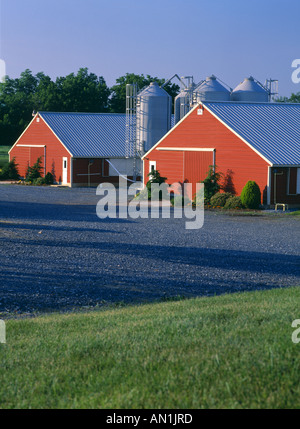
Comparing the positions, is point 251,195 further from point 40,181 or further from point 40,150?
point 40,150

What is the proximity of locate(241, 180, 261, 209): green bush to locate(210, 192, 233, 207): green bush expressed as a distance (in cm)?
132

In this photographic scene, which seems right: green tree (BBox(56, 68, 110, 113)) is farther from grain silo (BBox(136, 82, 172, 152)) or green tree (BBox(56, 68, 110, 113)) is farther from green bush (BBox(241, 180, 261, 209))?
green bush (BBox(241, 180, 261, 209))

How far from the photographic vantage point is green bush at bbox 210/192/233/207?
3328 centimetres

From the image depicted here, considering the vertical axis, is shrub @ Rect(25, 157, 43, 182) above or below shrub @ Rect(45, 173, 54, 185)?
above

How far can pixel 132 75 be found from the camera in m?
92.1

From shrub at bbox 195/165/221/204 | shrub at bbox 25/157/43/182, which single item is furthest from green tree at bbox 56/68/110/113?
shrub at bbox 195/165/221/204

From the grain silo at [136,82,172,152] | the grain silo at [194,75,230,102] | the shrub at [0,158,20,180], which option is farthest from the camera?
the shrub at [0,158,20,180]

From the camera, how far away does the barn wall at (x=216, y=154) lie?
110 feet

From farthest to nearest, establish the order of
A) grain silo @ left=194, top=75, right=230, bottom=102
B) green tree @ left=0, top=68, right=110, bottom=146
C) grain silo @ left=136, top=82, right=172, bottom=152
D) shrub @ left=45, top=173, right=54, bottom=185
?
green tree @ left=0, top=68, right=110, bottom=146 → shrub @ left=45, top=173, right=54, bottom=185 → grain silo @ left=136, top=82, right=172, bottom=152 → grain silo @ left=194, top=75, right=230, bottom=102

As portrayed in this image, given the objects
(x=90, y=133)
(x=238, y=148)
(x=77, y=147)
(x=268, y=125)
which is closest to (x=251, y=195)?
(x=238, y=148)

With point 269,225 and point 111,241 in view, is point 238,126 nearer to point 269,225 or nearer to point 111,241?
point 269,225

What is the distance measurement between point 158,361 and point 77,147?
4370 centimetres

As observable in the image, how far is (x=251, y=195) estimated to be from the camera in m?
31.9
